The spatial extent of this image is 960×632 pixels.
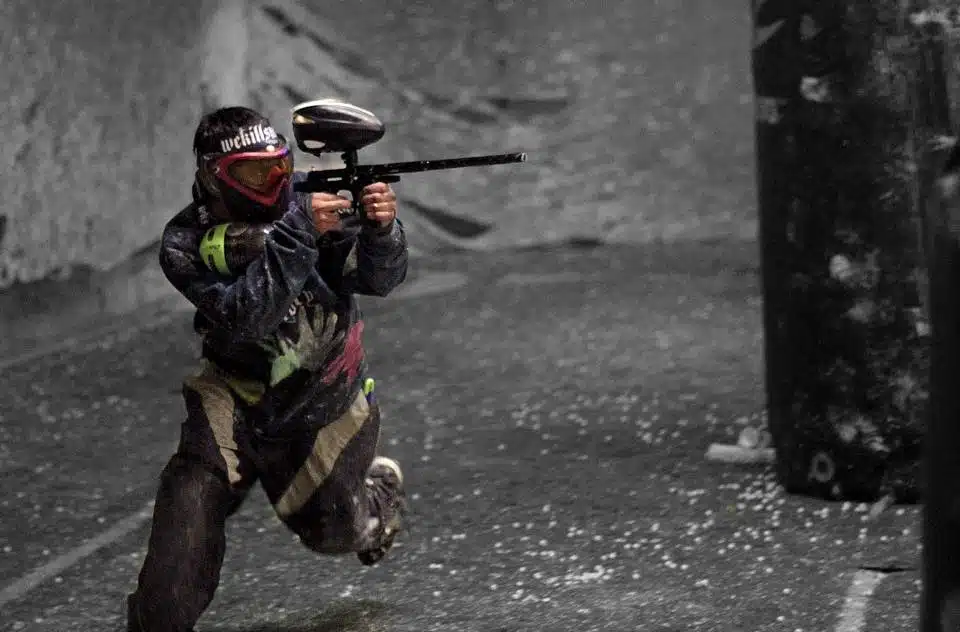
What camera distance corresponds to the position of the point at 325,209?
3764mm

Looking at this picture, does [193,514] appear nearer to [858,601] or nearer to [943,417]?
[858,601]

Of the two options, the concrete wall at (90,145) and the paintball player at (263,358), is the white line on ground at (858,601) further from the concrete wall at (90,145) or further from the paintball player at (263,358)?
the concrete wall at (90,145)

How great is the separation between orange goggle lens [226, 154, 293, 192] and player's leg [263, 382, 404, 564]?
66 cm

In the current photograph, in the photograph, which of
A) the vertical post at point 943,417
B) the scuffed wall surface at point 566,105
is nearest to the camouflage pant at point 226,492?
the vertical post at point 943,417

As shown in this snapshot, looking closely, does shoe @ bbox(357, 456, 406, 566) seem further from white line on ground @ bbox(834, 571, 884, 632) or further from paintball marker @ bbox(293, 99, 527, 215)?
white line on ground @ bbox(834, 571, 884, 632)

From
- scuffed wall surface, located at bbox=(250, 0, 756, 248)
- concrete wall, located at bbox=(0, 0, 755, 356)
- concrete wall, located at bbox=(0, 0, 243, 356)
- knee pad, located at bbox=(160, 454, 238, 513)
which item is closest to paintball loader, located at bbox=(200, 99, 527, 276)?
knee pad, located at bbox=(160, 454, 238, 513)

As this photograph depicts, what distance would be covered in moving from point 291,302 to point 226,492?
525 mm

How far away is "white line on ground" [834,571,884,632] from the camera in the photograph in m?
3.97

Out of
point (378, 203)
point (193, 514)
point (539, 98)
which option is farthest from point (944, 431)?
point (539, 98)

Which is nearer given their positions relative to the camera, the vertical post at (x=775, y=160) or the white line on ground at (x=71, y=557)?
the white line on ground at (x=71, y=557)

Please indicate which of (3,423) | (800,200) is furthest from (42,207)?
(800,200)

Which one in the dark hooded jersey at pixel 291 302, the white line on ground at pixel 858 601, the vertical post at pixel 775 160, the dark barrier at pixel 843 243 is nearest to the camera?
the dark hooded jersey at pixel 291 302

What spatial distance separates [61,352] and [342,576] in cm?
403

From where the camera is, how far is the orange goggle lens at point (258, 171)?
374 cm
